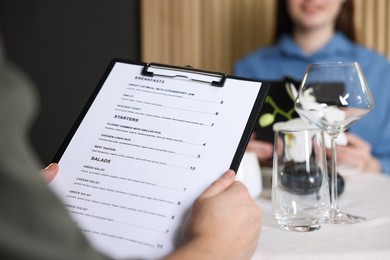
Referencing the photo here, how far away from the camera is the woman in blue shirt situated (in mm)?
2557

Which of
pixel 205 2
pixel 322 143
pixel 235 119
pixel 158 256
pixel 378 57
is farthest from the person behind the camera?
pixel 205 2

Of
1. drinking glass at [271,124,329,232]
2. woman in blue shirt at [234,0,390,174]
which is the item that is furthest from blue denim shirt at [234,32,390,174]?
drinking glass at [271,124,329,232]

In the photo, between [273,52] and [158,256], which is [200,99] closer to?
[158,256]

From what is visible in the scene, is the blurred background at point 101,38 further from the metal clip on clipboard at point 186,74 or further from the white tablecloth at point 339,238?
the metal clip on clipboard at point 186,74

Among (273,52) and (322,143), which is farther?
(273,52)

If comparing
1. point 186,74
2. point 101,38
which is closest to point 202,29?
point 101,38

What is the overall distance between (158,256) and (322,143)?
1.38 feet

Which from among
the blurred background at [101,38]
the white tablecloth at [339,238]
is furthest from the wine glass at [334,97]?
the blurred background at [101,38]

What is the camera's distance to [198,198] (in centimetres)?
89

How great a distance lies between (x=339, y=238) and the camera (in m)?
1.07

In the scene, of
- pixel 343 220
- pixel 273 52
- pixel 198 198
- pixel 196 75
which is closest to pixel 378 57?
pixel 273 52

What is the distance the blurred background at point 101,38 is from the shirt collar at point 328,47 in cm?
20

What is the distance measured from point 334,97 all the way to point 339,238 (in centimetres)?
29

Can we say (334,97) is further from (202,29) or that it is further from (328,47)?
(202,29)
